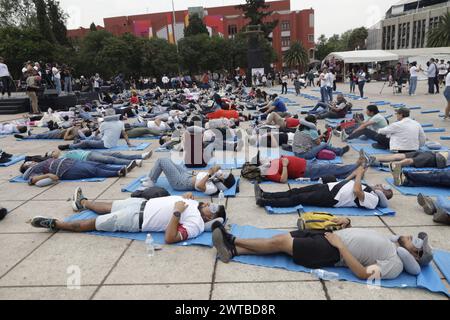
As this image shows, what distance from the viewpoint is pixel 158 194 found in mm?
5102

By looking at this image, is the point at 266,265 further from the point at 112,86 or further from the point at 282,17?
the point at 282,17

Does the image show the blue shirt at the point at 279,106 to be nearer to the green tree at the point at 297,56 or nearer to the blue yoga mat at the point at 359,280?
the blue yoga mat at the point at 359,280

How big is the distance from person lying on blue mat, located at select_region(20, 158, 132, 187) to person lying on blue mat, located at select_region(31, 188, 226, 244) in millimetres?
2262

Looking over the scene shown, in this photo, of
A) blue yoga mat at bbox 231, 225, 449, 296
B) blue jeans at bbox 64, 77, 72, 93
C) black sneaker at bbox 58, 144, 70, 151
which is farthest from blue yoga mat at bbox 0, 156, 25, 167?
blue jeans at bbox 64, 77, 72, 93

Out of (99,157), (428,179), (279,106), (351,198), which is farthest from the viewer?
(279,106)

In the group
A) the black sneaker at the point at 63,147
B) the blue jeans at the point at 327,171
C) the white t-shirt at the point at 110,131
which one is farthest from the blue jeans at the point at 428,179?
the black sneaker at the point at 63,147

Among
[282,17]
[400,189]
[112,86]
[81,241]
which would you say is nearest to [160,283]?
[81,241]

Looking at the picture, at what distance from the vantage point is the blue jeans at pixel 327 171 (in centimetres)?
645

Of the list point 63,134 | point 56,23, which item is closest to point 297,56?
point 56,23

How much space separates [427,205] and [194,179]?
3415 millimetres

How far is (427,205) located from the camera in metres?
4.95

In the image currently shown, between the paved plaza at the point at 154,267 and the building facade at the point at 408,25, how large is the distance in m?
64.8

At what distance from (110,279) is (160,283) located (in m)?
0.52

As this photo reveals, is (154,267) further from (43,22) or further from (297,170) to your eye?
(43,22)
